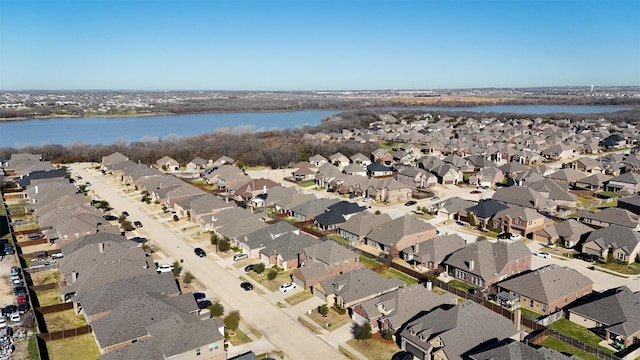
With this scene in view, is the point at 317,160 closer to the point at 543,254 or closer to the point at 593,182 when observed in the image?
the point at 593,182

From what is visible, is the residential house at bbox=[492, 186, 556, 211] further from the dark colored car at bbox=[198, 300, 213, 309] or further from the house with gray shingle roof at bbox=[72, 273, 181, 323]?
the house with gray shingle roof at bbox=[72, 273, 181, 323]

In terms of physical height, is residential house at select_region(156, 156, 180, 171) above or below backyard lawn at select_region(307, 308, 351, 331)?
above

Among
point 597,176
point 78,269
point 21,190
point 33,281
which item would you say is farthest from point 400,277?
point 21,190

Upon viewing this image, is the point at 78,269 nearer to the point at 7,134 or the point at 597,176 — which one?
the point at 597,176

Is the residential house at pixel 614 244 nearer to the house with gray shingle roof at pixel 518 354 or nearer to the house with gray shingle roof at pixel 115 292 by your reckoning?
the house with gray shingle roof at pixel 518 354

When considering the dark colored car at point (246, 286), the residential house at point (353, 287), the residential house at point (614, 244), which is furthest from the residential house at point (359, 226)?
the residential house at point (614, 244)

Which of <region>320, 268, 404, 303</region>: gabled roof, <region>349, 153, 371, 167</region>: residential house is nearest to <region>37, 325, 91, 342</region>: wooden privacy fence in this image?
<region>320, 268, 404, 303</region>: gabled roof
